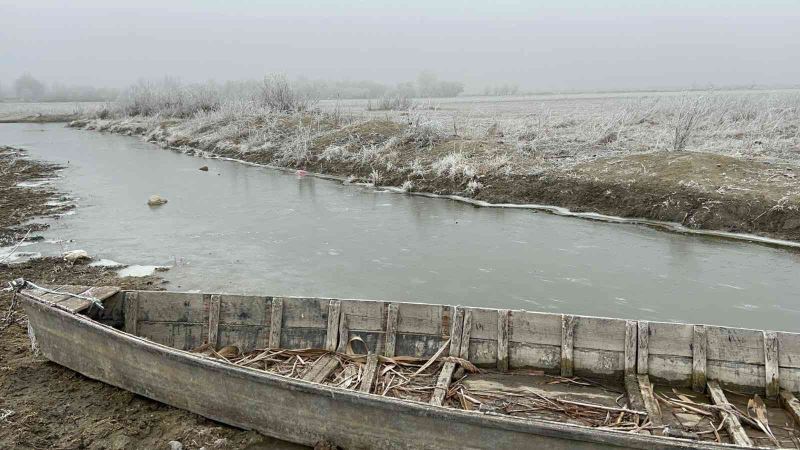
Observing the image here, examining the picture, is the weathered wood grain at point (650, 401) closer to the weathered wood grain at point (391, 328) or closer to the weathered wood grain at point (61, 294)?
the weathered wood grain at point (391, 328)

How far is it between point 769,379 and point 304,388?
15.1 feet

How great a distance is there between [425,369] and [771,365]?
354cm

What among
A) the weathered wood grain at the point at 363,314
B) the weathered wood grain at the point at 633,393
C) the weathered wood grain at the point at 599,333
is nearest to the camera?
the weathered wood grain at the point at 633,393

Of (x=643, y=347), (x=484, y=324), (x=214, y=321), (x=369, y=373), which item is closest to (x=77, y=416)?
(x=214, y=321)

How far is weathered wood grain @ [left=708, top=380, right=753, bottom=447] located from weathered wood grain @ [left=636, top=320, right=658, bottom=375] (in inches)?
24.9

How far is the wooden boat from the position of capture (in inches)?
195

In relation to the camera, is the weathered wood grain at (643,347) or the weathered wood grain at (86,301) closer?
the weathered wood grain at (643,347)

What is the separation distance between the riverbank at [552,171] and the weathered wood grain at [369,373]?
10066 mm

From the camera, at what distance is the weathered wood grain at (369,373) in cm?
610

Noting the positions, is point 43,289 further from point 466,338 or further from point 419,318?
point 466,338

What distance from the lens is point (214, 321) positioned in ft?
22.8

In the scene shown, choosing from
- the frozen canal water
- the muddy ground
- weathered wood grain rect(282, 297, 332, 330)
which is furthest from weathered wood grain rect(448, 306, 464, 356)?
the frozen canal water

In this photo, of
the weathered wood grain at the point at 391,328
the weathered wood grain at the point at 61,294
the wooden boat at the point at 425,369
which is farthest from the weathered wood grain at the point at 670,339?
the weathered wood grain at the point at 61,294

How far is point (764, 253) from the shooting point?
11578mm
